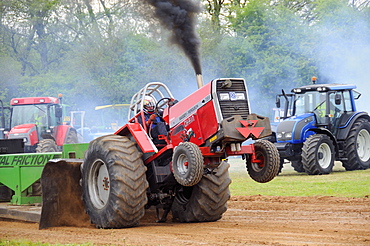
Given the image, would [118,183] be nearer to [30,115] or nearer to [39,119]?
[39,119]

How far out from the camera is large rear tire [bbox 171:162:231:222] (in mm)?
8930

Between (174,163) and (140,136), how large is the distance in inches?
42.3

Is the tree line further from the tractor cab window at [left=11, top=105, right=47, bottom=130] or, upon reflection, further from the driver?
the driver

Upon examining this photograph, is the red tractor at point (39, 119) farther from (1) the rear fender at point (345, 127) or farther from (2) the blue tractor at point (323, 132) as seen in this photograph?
(1) the rear fender at point (345, 127)

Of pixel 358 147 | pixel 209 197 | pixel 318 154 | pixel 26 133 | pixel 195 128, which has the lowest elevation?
pixel 209 197

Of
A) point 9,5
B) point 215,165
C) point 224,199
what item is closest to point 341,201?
point 224,199

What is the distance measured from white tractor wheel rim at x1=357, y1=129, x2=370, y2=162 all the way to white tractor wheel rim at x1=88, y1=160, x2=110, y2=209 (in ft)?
36.1

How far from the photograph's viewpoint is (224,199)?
29.7 feet

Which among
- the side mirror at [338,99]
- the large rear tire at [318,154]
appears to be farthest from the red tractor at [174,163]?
the side mirror at [338,99]

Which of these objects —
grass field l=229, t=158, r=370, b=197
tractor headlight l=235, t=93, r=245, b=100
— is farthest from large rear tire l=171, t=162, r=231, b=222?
grass field l=229, t=158, r=370, b=197

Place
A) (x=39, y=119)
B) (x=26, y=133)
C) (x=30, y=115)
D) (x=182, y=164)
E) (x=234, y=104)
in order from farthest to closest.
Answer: (x=30, y=115)
(x=39, y=119)
(x=26, y=133)
(x=234, y=104)
(x=182, y=164)

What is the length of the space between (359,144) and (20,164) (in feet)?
36.3

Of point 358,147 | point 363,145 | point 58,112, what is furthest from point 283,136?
point 58,112

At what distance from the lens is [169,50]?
91.8 feet
